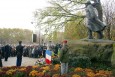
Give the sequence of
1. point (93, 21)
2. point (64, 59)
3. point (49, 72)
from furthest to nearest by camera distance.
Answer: point (93, 21), point (49, 72), point (64, 59)

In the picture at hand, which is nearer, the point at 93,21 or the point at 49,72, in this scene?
the point at 49,72

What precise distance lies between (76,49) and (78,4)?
18.6 m

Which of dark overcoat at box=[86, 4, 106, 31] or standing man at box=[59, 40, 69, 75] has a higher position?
dark overcoat at box=[86, 4, 106, 31]

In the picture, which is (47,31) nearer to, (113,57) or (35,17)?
(35,17)

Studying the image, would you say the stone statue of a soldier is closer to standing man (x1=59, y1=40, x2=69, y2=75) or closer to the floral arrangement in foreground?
the floral arrangement in foreground

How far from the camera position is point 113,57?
1420cm

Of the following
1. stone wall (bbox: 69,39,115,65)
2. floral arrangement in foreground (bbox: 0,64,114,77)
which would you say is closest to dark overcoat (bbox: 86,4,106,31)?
stone wall (bbox: 69,39,115,65)

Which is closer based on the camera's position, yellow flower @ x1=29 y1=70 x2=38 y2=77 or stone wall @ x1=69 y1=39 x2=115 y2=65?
yellow flower @ x1=29 y1=70 x2=38 y2=77

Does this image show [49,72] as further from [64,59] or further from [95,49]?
[95,49]

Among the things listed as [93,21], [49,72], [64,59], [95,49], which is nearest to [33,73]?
[49,72]

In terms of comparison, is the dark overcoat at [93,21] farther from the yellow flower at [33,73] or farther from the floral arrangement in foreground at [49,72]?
the yellow flower at [33,73]

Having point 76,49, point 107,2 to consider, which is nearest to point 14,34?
point 107,2

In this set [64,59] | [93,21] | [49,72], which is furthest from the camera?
[93,21]

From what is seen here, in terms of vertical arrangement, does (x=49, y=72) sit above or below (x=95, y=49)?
below
